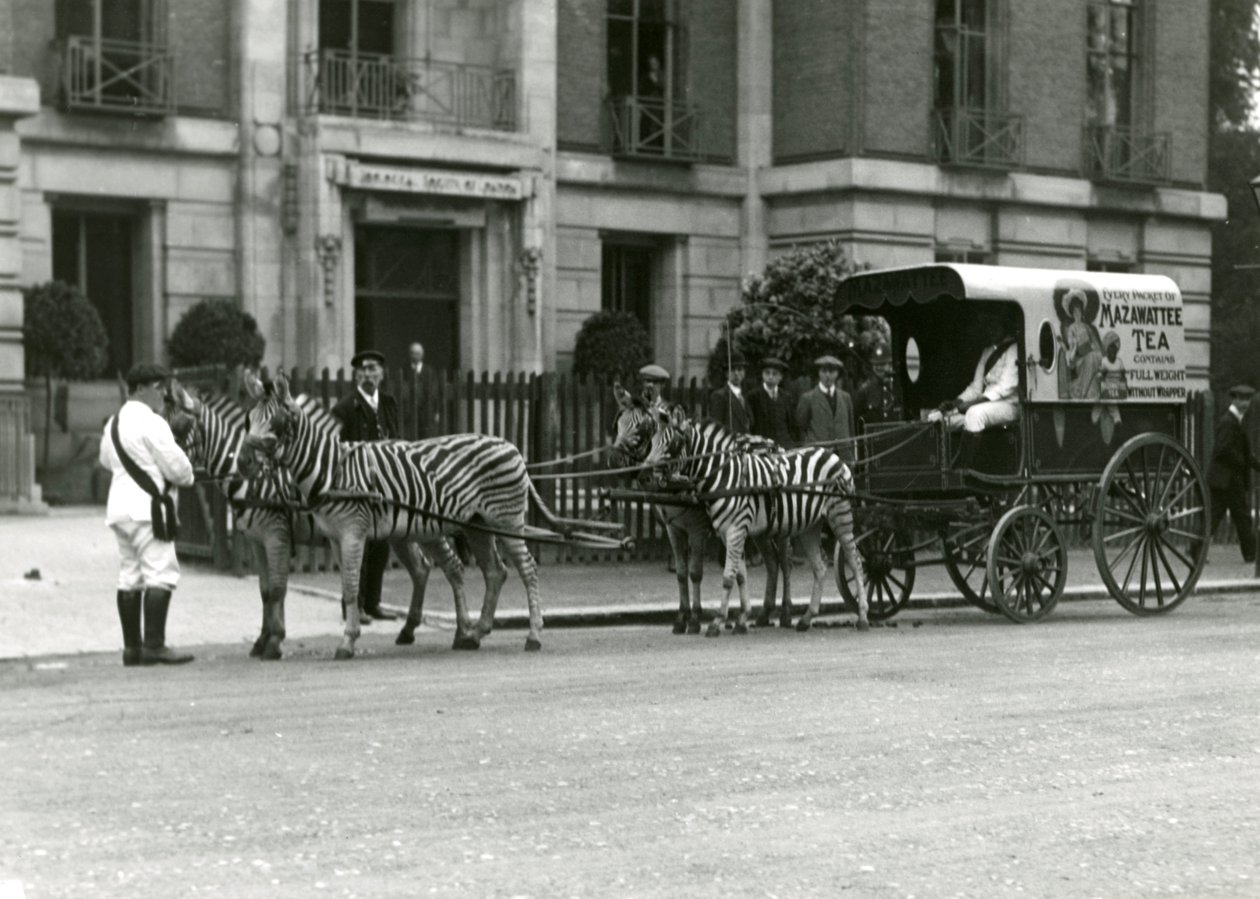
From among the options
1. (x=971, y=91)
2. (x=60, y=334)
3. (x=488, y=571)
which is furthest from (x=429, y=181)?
(x=488, y=571)

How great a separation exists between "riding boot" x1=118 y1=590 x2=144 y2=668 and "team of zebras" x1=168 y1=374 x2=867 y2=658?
0.90 metres

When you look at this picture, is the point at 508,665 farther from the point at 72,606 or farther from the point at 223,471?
the point at 72,606

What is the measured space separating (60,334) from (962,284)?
1497 centimetres

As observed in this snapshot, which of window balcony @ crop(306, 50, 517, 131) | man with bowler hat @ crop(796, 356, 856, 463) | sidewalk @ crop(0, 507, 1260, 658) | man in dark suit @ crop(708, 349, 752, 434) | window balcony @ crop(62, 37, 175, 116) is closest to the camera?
sidewalk @ crop(0, 507, 1260, 658)

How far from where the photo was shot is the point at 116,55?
30.8 metres

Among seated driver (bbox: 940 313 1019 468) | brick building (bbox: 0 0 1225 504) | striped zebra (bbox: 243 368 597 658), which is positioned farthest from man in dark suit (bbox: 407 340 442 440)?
brick building (bbox: 0 0 1225 504)

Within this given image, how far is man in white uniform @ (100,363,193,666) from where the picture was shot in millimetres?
15234

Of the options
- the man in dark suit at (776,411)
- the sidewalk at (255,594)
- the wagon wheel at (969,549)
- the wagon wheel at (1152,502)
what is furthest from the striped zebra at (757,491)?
the man in dark suit at (776,411)

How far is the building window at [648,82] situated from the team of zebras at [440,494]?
18810 millimetres

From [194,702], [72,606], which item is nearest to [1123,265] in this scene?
[72,606]

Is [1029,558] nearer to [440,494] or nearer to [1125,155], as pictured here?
[440,494]

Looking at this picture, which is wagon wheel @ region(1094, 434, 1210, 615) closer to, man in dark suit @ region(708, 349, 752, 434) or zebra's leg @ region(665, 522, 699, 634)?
zebra's leg @ region(665, 522, 699, 634)

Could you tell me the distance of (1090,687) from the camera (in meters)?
13.5

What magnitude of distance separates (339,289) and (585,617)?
13918 mm
